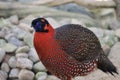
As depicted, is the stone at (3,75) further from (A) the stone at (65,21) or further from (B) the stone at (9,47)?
(A) the stone at (65,21)

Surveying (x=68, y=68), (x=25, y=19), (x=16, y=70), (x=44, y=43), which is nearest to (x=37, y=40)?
(x=44, y=43)

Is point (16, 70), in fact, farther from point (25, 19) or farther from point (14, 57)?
point (25, 19)

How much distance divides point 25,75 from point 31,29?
102 cm

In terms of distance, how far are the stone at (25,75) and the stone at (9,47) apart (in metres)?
0.34

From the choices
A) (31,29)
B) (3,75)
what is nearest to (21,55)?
(3,75)

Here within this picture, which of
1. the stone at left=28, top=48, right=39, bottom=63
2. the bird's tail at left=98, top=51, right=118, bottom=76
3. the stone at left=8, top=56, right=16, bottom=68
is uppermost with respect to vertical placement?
the bird's tail at left=98, top=51, right=118, bottom=76

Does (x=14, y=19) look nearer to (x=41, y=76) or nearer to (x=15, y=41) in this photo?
(x=15, y=41)

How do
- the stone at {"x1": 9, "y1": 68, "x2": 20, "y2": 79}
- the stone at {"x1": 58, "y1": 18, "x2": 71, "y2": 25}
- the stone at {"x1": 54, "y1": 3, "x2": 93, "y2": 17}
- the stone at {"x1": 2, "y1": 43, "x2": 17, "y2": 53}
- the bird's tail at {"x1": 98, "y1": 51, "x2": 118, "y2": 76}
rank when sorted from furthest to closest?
the stone at {"x1": 54, "y1": 3, "x2": 93, "y2": 17}, the stone at {"x1": 58, "y1": 18, "x2": 71, "y2": 25}, the stone at {"x1": 2, "y1": 43, "x2": 17, "y2": 53}, the stone at {"x1": 9, "y1": 68, "x2": 20, "y2": 79}, the bird's tail at {"x1": 98, "y1": 51, "x2": 118, "y2": 76}

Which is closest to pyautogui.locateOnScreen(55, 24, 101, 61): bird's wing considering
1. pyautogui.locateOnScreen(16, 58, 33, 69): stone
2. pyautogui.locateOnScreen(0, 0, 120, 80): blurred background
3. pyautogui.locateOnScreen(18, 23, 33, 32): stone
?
pyautogui.locateOnScreen(0, 0, 120, 80): blurred background

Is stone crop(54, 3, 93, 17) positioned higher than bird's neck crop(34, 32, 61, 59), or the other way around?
bird's neck crop(34, 32, 61, 59)

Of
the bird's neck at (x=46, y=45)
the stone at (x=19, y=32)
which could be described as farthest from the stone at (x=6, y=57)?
the bird's neck at (x=46, y=45)

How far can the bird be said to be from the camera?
3760 millimetres

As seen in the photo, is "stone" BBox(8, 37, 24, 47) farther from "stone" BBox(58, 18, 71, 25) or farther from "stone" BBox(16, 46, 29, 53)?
"stone" BBox(58, 18, 71, 25)

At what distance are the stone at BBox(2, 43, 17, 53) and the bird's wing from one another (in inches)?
46.6
